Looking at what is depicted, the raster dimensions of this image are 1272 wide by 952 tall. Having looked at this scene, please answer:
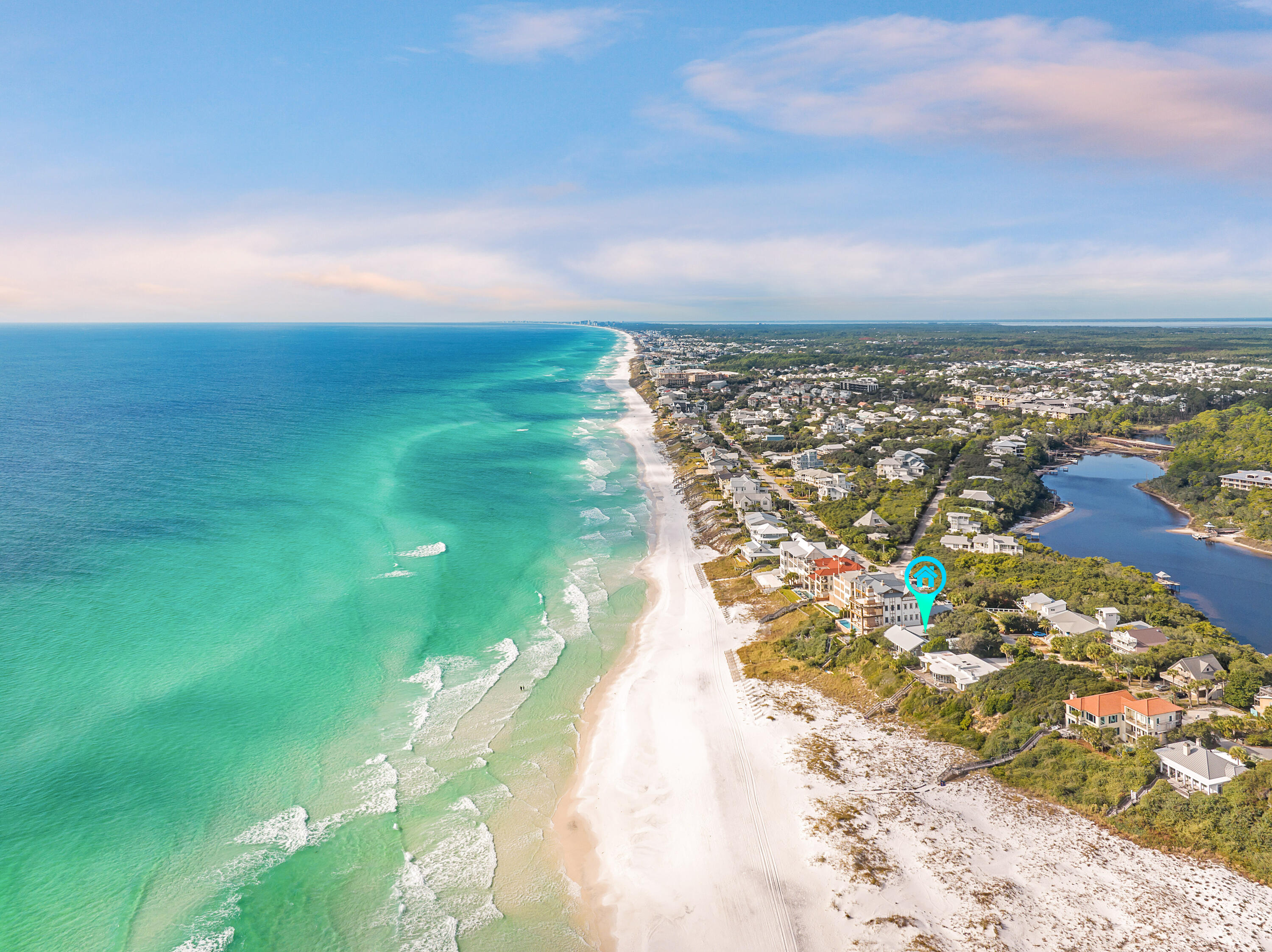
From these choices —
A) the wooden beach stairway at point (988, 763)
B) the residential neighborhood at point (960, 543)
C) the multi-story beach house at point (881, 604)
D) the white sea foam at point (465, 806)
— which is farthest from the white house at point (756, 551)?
the white sea foam at point (465, 806)

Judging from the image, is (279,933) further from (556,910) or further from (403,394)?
(403,394)

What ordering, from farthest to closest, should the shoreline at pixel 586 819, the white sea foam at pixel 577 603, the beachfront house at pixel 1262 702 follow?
the white sea foam at pixel 577 603
the beachfront house at pixel 1262 702
the shoreline at pixel 586 819

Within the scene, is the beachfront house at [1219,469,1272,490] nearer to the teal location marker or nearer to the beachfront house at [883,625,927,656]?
the teal location marker

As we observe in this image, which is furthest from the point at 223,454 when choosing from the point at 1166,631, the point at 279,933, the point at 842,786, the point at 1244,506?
the point at 1244,506

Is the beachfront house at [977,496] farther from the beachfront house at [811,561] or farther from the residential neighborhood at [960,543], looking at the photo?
the beachfront house at [811,561]

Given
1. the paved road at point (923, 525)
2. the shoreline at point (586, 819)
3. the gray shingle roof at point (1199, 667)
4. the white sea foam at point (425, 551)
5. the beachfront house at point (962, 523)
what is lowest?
the shoreline at point (586, 819)

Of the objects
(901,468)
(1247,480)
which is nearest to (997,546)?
(901,468)
